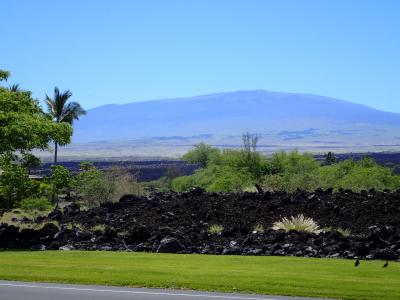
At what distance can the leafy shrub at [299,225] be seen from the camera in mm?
23641

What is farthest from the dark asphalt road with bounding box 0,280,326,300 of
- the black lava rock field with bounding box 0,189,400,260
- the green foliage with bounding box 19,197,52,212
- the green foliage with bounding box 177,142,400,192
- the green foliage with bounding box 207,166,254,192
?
the green foliage with bounding box 19,197,52,212

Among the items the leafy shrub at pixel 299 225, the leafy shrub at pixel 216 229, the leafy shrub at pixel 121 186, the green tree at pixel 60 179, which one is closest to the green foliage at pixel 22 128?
the green tree at pixel 60 179

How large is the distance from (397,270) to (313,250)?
4.23m

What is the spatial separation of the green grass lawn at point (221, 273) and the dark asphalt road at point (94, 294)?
0.59 m

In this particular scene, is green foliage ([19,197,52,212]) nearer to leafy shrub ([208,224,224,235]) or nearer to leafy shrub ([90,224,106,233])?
leafy shrub ([90,224,106,233])

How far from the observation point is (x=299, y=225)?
2372cm

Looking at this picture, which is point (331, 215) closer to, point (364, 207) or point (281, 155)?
point (364, 207)

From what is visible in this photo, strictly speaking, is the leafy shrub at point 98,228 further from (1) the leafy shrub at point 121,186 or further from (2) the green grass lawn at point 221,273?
(1) the leafy shrub at point 121,186

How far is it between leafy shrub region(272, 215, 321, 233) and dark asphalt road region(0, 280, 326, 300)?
414 inches

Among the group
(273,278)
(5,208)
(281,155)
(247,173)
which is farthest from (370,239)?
(281,155)

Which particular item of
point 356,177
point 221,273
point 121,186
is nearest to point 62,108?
point 121,186

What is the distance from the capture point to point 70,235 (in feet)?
81.8

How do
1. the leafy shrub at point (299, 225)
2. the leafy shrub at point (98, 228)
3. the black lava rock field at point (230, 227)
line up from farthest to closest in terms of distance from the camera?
the leafy shrub at point (98, 228), the leafy shrub at point (299, 225), the black lava rock field at point (230, 227)

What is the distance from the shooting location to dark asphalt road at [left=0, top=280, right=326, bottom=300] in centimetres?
1296
